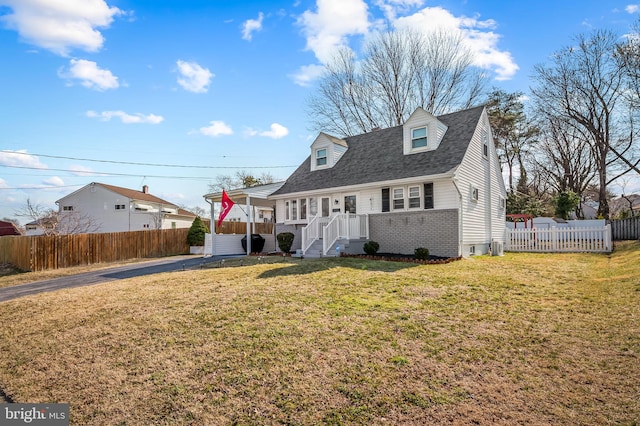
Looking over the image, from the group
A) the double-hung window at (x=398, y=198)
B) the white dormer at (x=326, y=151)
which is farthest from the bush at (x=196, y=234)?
the double-hung window at (x=398, y=198)

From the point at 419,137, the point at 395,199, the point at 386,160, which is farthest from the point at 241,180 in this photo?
the point at 395,199

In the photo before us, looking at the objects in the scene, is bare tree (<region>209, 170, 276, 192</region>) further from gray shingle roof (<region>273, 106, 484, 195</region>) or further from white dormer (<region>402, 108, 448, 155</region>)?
white dormer (<region>402, 108, 448, 155</region>)

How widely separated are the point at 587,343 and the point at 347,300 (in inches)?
148

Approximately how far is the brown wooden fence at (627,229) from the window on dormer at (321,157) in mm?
17086

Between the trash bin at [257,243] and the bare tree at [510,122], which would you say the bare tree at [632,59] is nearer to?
the bare tree at [510,122]

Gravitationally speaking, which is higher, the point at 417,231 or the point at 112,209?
the point at 112,209

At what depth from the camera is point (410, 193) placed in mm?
14258

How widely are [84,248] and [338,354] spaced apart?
61.4 ft

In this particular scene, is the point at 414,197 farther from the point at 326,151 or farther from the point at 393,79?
the point at 393,79

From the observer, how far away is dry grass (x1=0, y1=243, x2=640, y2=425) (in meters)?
3.49

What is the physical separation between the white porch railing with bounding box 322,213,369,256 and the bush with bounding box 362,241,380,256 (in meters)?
0.92

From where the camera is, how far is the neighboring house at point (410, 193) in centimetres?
1349

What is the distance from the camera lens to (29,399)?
4.29 m

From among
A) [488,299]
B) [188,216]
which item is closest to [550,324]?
[488,299]
